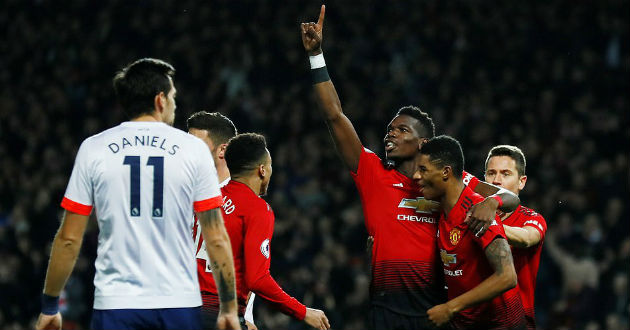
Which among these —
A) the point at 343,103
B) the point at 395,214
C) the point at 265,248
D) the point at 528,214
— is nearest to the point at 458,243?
the point at 395,214

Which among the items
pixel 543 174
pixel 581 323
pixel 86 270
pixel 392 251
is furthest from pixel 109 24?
pixel 392 251

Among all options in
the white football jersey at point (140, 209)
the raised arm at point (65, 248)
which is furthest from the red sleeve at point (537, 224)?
the raised arm at point (65, 248)

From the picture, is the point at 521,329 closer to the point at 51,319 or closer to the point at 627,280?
the point at 51,319

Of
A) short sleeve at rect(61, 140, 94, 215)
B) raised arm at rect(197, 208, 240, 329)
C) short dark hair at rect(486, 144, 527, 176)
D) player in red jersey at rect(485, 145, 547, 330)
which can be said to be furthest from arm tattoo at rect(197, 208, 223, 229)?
short dark hair at rect(486, 144, 527, 176)

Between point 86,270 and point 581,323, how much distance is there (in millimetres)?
7023

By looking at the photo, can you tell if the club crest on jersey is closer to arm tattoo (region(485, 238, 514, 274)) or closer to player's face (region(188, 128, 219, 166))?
arm tattoo (region(485, 238, 514, 274))

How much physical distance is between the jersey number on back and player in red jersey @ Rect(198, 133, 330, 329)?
1.22 m

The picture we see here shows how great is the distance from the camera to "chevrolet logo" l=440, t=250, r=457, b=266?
5.15 meters

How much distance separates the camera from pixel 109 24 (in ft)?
60.4

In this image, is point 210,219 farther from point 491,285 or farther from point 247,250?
point 491,285

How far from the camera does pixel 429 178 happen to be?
5199 millimetres

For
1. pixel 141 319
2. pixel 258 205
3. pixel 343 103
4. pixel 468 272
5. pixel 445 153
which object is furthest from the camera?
Answer: pixel 343 103

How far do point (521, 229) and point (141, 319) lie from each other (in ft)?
8.26

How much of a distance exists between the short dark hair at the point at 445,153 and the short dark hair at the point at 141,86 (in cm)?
173
